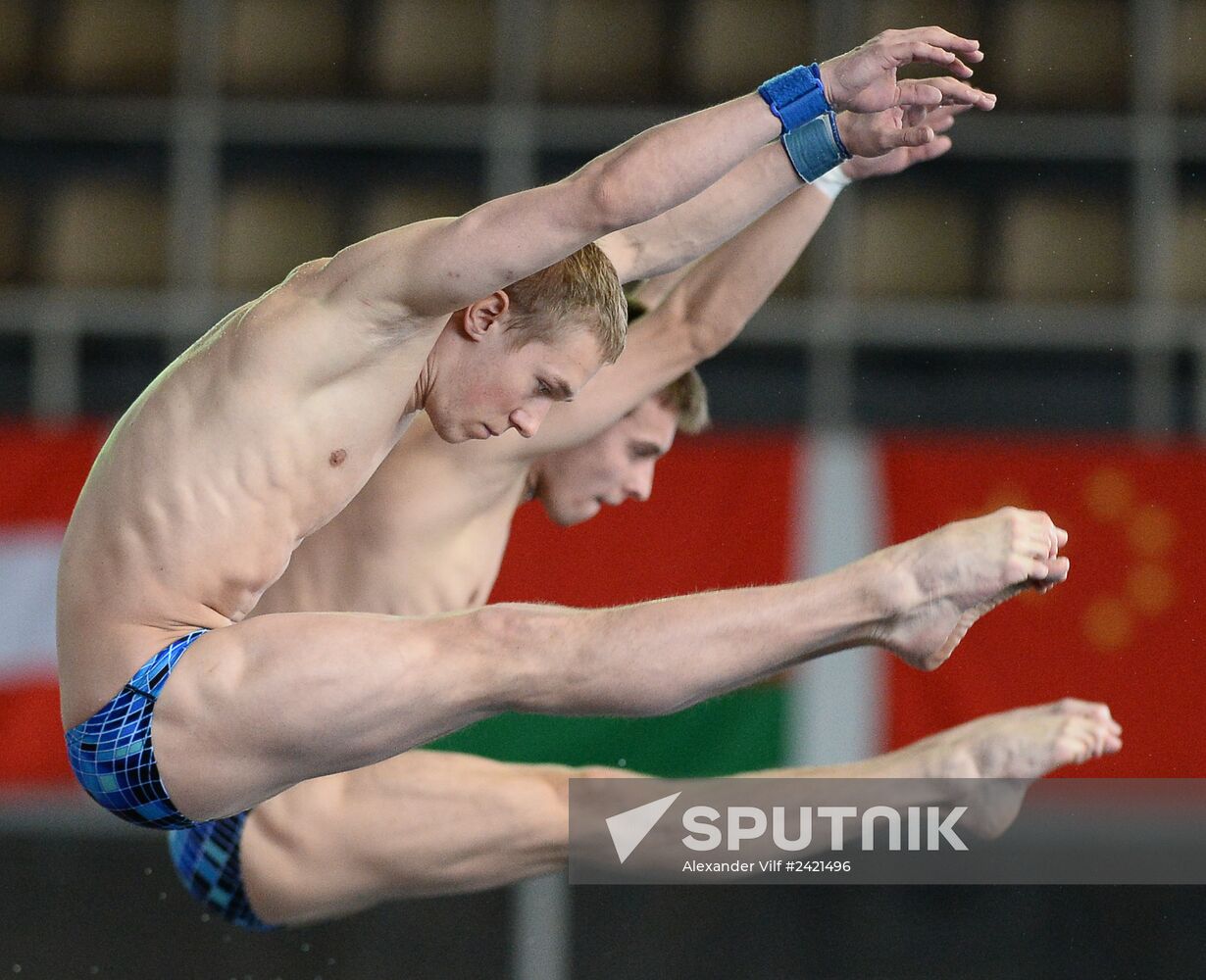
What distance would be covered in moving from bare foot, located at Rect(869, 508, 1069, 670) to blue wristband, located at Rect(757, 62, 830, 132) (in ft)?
1.72

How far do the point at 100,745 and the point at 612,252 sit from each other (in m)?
1.00

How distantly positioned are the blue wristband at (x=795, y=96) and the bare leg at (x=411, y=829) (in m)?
1.01

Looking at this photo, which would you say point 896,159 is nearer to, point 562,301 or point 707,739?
point 562,301

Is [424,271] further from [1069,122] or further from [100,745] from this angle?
[1069,122]

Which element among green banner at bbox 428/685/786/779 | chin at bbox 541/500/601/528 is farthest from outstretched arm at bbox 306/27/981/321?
green banner at bbox 428/685/786/779

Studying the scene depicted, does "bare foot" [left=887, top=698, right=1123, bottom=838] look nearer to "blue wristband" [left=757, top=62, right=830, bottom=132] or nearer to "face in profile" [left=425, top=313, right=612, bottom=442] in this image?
"face in profile" [left=425, top=313, right=612, bottom=442]

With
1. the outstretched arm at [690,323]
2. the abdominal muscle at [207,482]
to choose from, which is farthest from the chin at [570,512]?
the abdominal muscle at [207,482]

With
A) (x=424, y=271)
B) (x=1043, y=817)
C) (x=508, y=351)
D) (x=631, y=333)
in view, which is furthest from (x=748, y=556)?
(x=424, y=271)

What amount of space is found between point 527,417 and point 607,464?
628 mm

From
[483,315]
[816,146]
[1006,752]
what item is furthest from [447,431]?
[1006,752]

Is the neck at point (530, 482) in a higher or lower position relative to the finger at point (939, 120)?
lower

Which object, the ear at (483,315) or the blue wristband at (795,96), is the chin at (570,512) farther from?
the blue wristband at (795,96)

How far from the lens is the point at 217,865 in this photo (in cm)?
270

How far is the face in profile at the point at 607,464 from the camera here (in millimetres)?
2836
